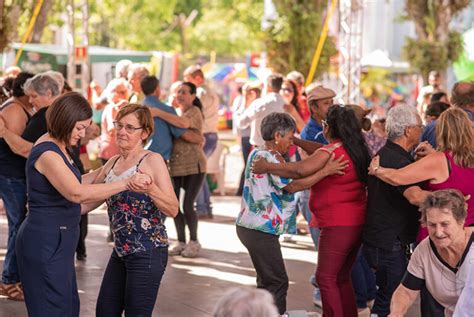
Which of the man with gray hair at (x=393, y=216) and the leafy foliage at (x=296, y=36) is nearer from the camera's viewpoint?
the man with gray hair at (x=393, y=216)

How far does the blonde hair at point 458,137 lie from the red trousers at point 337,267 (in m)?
0.96

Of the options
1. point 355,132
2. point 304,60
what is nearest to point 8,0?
point 304,60

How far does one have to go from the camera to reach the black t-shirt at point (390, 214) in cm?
668

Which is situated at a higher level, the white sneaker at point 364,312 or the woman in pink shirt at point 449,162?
the woman in pink shirt at point 449,162

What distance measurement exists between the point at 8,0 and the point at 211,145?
219 inches

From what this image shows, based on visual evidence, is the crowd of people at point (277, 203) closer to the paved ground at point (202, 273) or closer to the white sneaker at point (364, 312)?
the white sneaker at point (364, 312)

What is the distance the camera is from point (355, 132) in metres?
7.04

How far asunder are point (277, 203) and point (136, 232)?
1.62 m

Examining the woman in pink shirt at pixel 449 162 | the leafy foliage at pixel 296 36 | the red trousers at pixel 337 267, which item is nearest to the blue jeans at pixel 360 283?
the red trousers at pixel 337 267

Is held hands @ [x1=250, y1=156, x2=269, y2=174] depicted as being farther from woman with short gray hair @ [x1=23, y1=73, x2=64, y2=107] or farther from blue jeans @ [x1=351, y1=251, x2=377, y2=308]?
woman with short gray hair @ [x1=23, y1=73, x2=64, y2=107]

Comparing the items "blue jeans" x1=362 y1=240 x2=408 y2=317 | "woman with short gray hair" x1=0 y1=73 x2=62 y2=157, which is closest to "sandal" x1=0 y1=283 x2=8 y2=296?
"woman with short gray hair" x1=0 y1=73 x2=62 y2=157

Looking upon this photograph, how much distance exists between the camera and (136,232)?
571cm

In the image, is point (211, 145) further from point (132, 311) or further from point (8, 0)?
point (132, 311)

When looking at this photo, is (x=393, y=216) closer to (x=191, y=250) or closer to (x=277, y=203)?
(x=277, y=203)
